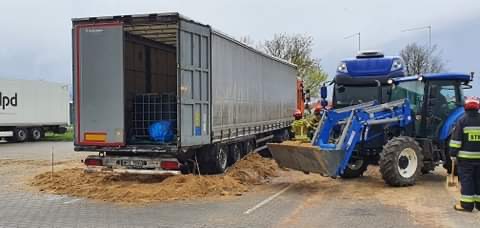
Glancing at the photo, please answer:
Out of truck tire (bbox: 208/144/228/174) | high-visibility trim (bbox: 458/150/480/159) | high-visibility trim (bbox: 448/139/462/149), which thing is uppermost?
high-visibility trim (bbox: 448/139/462/149)

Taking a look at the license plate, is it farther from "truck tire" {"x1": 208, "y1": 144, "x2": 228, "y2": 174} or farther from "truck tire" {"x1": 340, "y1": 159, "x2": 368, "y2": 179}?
"truck tire" {"x1": 340, "y1": 159, "x2": 368, "y2": 179}

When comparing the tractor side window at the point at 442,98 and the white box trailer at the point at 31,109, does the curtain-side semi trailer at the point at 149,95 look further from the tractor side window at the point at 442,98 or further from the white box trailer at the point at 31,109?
the white box trailer at the point at 31,109

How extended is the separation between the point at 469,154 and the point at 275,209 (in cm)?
318

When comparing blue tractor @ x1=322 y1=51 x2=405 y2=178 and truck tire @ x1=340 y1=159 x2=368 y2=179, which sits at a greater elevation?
blue tractor @ x1=322 y1=51 x2=405 y2=178

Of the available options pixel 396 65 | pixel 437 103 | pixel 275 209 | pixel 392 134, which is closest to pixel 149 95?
pixel 275 209

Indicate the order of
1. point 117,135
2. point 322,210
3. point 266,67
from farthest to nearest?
point 266,67 → point 117,135 → point 322,210

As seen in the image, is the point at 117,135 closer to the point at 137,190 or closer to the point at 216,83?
the point at 137,190

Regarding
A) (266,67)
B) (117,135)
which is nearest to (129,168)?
(117,135)

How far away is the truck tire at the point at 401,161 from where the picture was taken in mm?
11164

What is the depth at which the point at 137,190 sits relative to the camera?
10.8m

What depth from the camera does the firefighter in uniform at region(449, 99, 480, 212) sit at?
8.93 metres

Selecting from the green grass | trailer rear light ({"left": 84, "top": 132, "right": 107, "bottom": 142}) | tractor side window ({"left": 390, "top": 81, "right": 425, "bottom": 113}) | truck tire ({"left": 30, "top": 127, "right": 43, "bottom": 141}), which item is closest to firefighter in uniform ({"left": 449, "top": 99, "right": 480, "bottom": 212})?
tractor side window ({"left": 390, "top": 81, "right": 425, "bottom": 113})

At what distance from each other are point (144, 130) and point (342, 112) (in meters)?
4.27

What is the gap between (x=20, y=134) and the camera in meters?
31.3
